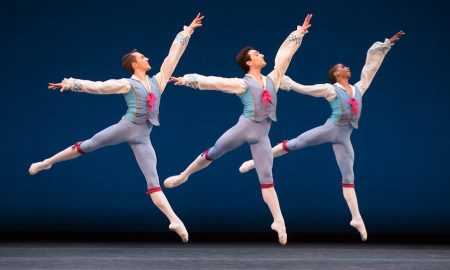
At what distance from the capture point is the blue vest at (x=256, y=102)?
7504 mm

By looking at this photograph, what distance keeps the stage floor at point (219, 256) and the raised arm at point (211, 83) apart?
1412 mm

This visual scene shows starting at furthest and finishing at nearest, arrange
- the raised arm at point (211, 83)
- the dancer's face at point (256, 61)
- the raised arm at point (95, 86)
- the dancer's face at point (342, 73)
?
the dancer's face at point (342, 73), the dancer's face at point (256, 61), the raised arm at point (211, 83), the raised arm at point (95, 86)

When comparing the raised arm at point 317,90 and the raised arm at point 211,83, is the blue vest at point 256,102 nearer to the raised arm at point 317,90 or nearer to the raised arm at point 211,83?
the raised arm at point 211,83

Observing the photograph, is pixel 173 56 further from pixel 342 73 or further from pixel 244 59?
pixel 342 73

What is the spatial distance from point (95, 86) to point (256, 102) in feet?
3.89

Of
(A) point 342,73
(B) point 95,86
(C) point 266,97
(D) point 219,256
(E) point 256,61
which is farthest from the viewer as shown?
(D) point 219,256

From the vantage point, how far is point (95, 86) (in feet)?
24.2

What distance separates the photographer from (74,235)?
9891 millimetres

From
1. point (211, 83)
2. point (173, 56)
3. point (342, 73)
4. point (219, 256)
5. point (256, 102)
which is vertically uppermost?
point (173, 56)

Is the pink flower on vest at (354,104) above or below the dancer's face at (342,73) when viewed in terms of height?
below

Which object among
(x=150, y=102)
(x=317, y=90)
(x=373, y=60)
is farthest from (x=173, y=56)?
(x=373, y=60)

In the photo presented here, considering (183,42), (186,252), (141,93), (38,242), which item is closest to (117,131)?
(141,93)

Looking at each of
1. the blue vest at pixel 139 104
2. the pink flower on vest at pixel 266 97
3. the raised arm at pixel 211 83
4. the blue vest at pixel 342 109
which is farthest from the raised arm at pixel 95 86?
the blue vest at pixel 342 109

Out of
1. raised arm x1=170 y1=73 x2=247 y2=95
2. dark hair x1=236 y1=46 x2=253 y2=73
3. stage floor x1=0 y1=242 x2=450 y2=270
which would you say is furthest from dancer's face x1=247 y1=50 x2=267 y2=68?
stage floor x1=0 y1=242 x2=450 y2=270
